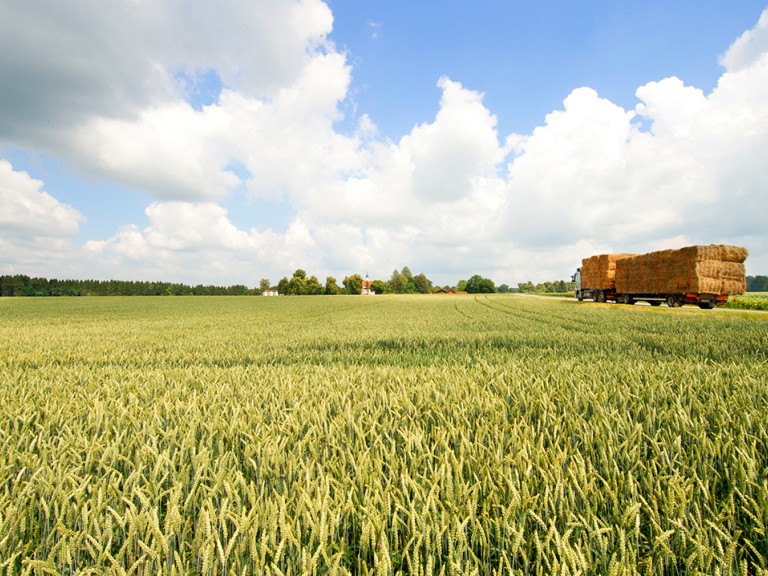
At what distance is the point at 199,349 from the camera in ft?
26.8

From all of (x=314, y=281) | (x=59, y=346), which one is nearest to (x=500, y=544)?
(x=59, y=346)

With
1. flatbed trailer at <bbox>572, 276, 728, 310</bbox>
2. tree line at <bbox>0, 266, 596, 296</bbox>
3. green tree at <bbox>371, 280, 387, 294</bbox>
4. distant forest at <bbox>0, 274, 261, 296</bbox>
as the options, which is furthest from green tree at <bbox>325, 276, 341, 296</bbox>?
flatbed trailer at <bbox>572, 276, 728, 310</bbox>

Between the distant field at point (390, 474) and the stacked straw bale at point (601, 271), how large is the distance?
105 feet

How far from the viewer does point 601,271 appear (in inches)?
1341

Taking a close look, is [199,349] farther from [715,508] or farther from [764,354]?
[764,354]

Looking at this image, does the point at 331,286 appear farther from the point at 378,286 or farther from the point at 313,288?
the point at 378,286

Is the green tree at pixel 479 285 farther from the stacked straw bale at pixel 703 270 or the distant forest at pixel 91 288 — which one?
the stacked straw bale at pixel 703 270

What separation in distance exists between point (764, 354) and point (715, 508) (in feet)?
20.5

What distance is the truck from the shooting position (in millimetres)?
22688

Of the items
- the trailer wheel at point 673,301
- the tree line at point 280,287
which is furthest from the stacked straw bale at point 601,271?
the tree line at point 280,287

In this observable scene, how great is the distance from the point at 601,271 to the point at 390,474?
123 ft

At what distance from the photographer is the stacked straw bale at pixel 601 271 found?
3312cm

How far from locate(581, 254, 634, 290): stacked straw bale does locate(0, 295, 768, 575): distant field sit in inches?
1262

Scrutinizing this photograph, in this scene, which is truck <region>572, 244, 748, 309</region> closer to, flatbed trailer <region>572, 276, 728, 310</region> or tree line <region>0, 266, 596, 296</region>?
flatbed trailer <region>572, 276, 728, 310</region>
